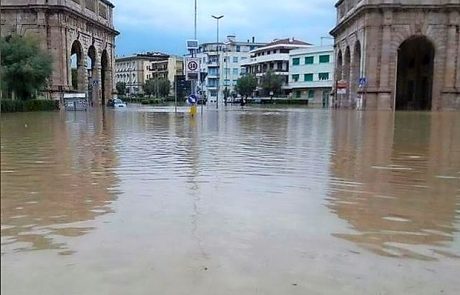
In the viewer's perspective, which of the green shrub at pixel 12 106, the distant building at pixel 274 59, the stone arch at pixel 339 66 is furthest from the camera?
the distant building at pixel 274 59

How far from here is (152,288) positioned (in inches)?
134

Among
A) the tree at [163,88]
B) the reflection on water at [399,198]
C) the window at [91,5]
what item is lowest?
the reflection on water at [399,198]

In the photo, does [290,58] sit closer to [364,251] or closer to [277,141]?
[277,141]

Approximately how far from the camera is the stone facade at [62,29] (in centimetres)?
4362

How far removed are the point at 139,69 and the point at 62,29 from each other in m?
109

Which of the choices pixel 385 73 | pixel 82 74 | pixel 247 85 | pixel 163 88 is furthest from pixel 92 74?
pixel 163 88

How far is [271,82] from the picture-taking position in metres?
90.4

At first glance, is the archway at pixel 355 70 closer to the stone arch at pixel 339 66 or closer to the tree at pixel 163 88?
the stone arch at pixel 339 66

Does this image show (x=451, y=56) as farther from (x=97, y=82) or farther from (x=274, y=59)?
(x=274, y=59)

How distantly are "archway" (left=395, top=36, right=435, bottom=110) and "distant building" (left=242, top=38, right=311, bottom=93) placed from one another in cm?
4177

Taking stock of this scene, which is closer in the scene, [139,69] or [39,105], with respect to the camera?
[39,105]

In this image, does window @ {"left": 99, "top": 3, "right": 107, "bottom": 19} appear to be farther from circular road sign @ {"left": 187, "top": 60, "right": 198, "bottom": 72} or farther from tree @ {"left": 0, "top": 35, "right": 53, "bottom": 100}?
circular road sign @ {"left": 187, "top": 60, "right": 198, "bottom": 72}

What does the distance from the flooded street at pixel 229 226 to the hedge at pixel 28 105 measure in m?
25.9

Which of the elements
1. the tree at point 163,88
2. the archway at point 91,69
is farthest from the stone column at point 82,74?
the tree at point 163,88
